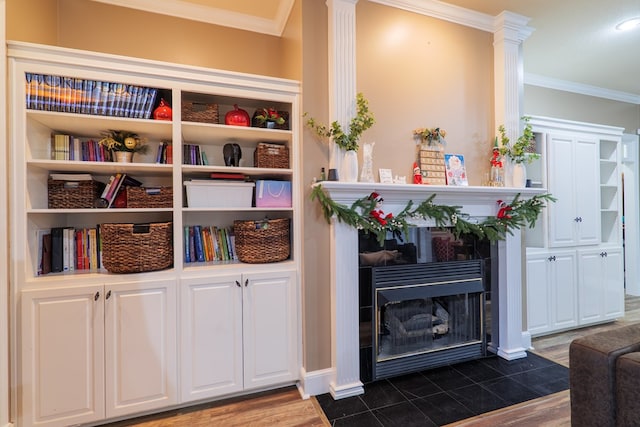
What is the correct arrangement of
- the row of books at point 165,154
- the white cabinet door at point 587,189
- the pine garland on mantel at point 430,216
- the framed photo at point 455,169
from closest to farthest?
the pine garland on mantel at point 430,216 < the row of books at point 165,154 < the framed photo at point 455,169 < the white cabinet door at point 587,189

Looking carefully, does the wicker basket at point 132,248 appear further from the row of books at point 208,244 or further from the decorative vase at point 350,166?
the decorative vase at point 350,166

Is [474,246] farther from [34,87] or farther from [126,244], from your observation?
[34,87]

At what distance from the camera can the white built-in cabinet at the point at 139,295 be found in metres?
1.62

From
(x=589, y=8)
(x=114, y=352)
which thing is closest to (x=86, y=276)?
(x=114, y=352)

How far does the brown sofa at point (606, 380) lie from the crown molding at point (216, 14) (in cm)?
267

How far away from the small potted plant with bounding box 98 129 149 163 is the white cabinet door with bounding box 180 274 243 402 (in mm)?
912

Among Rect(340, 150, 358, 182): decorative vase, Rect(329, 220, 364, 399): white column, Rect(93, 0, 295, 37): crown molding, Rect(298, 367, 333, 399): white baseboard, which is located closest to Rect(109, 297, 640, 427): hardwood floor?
Rect(298, 367, 333, 399): white baseboard

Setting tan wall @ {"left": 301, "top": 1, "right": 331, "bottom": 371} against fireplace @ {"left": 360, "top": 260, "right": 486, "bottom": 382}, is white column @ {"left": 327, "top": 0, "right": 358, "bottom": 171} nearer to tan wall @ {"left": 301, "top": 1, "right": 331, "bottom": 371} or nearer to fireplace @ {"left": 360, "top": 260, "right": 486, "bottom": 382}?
tan wall @ {"left": 301, "top": 1, "right": 331, "bottom": 371}

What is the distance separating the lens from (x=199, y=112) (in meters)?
1.99

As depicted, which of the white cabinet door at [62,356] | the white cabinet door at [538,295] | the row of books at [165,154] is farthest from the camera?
the white cabinet door at [538,295]

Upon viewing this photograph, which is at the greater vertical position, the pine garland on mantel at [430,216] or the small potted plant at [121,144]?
the small potted plant at [121,144]

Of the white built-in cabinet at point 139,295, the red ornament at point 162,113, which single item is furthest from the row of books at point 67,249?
the red ornament at point 162,113

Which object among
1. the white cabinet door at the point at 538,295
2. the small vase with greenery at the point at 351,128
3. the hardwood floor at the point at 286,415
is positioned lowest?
the hardwood floor at the point at 286,415

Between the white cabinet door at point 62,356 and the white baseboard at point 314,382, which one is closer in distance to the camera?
the white cabinet door at point 62,356
